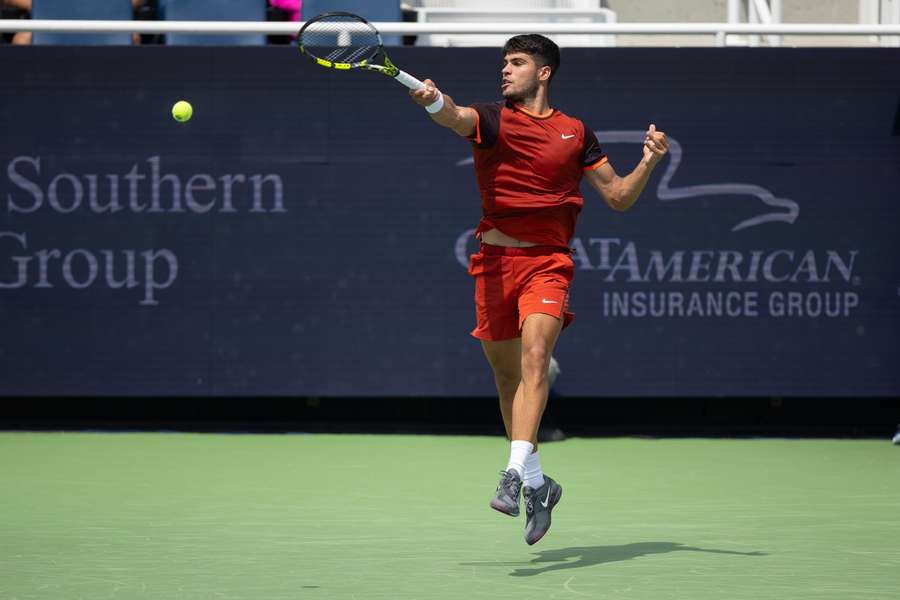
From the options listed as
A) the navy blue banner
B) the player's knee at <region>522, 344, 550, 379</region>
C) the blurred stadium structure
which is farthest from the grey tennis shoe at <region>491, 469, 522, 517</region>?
the blurred stadium structure

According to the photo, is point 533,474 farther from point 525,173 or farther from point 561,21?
point 561,21

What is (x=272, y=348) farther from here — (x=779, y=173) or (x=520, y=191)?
(x=520, y=191)

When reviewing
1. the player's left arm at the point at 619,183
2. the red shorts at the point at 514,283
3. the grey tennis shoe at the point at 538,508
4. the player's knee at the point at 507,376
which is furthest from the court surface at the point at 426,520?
the player's left arm at the point at 619,183

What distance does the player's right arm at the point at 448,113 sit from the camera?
5.42 m

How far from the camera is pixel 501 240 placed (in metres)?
5.97

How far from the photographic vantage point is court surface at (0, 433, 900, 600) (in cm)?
510

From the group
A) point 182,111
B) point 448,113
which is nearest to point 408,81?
point 448,113

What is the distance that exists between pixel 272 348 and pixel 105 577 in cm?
456

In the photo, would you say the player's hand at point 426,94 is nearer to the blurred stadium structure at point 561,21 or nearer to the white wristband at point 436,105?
the white wristband at point 436,105

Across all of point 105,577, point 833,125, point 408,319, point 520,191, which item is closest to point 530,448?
point 520,191

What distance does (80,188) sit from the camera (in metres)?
9.66

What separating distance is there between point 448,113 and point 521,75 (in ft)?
1.67

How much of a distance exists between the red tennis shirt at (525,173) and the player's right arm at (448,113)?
77mm

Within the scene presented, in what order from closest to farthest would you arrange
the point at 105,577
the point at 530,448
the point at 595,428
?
1. the point at 105,577
2. the point at 530,448
3. the point at 595,428
